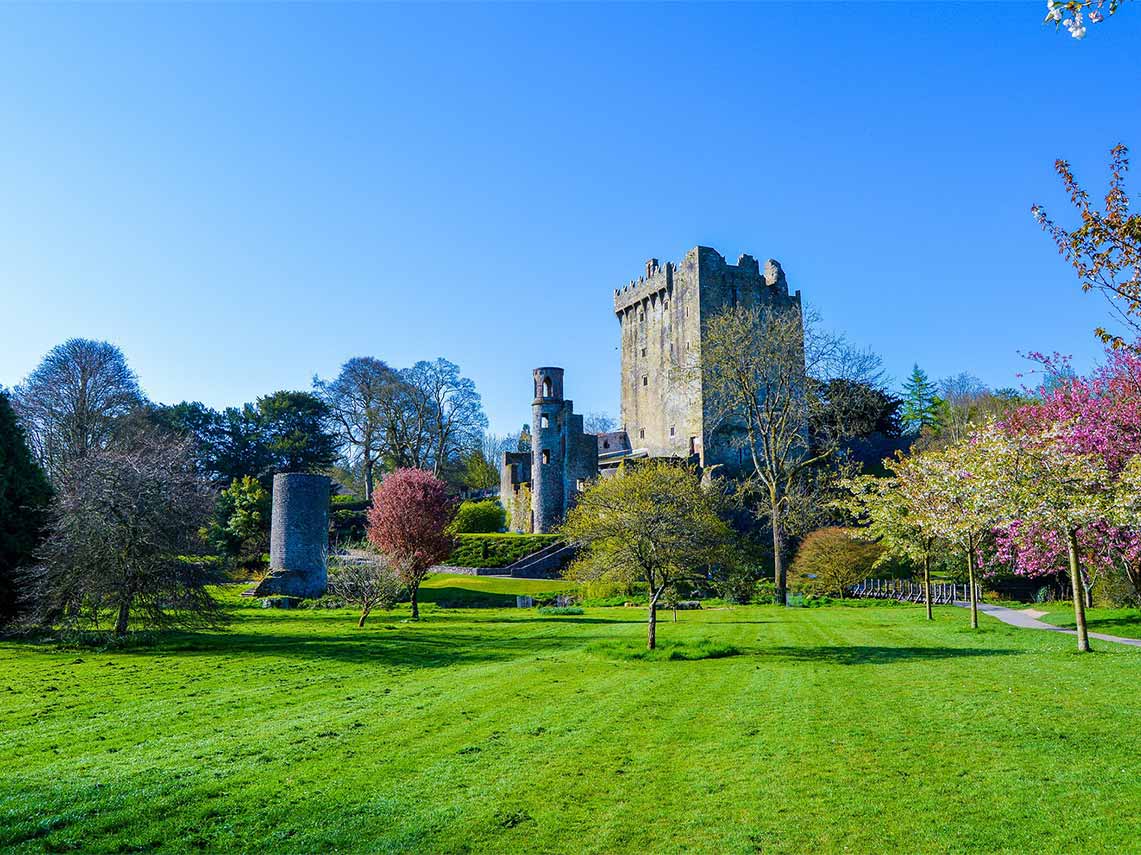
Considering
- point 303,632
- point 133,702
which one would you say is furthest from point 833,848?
point 303,632

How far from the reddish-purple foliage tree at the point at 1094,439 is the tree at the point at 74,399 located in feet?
124

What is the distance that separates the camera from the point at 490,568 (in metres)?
44.6

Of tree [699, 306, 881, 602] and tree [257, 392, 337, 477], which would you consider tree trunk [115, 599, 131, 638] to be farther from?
tree [257, 392, 337, 477]

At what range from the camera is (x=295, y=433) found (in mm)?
61469

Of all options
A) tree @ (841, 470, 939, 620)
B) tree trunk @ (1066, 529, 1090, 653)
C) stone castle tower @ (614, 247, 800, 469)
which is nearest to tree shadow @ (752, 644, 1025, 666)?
tree trunk @ (1066, 529, 1090, 653)

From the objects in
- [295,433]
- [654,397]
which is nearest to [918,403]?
[654,397]

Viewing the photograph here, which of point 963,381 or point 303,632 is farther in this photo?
point 963,381

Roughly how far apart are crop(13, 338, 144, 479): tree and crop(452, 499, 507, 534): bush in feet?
Result: 67.8

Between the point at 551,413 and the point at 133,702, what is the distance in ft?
147

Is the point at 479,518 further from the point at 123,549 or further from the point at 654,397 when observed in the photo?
the point at 123,549

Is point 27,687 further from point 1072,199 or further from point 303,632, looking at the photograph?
point 1072,199

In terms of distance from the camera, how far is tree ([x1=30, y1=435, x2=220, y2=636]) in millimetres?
16672

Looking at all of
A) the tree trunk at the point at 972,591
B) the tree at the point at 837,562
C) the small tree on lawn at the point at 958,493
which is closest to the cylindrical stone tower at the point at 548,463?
the tree at the point at 837,562

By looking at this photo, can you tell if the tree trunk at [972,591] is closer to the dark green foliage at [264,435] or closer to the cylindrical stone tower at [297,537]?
the cylindrical stone tower at [297,537]
